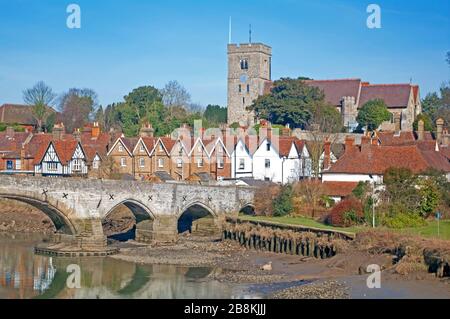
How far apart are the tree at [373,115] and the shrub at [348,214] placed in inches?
1346

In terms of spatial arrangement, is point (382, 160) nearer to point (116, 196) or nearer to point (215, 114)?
point (116, 196)

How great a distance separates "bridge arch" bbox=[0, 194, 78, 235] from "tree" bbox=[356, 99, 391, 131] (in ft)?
127

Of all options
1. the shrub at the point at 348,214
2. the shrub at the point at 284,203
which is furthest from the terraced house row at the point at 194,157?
the shrub at the point at 348,214

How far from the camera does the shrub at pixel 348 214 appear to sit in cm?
4288

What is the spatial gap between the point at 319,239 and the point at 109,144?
90.4ft

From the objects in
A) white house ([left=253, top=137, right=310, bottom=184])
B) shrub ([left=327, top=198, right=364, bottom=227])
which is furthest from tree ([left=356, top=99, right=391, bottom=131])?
shrub ([left=327, top=198, right=364, bottom=227])

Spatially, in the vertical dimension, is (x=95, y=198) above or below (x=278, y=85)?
below

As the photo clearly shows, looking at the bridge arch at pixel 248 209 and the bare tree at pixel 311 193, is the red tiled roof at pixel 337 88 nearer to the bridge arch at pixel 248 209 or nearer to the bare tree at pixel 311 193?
the bridge arch at pixel 248 209

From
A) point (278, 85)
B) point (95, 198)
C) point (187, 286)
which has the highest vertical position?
point (278, 85)

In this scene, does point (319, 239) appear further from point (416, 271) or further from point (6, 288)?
point (6, 288)

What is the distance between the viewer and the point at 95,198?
44312mm

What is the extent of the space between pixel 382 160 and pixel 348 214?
911 centimetres
